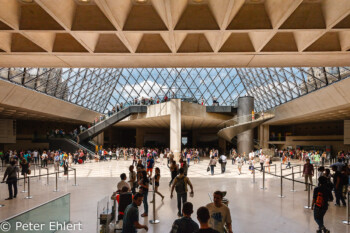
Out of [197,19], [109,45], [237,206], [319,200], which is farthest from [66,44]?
[319,200]

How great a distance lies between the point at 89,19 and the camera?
19.5 ft

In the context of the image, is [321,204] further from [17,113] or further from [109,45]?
[17,113]

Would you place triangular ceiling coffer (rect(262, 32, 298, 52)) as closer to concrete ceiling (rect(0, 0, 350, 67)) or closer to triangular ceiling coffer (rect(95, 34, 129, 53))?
concrete ceiling (rect(0, 0, 350, 67))

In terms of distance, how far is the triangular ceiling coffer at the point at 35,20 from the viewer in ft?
19.2

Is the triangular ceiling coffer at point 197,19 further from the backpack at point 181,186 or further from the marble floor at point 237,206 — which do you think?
the marble floor at point 237,206

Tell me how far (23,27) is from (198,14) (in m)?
4.03

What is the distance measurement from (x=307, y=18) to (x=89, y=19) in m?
5.03

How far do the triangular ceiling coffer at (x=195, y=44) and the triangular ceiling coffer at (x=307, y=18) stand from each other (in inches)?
82.2

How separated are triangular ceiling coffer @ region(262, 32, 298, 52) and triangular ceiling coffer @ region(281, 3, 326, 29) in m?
1.22

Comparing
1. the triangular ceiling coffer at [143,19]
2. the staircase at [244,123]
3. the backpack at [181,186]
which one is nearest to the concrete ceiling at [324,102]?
the staircase at [244,123]

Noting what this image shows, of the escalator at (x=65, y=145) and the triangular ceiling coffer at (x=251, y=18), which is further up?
the triangular ceiling coffer at (x=251, y=18)

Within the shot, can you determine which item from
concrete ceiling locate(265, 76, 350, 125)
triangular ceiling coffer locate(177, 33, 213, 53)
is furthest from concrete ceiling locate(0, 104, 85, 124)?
concrete ceiling locate(265, 76, 350, 125)

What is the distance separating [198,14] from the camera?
5.85 meters

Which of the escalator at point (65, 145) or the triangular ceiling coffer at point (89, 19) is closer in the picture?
the triangular ceiling coffer at point (89, 19)
